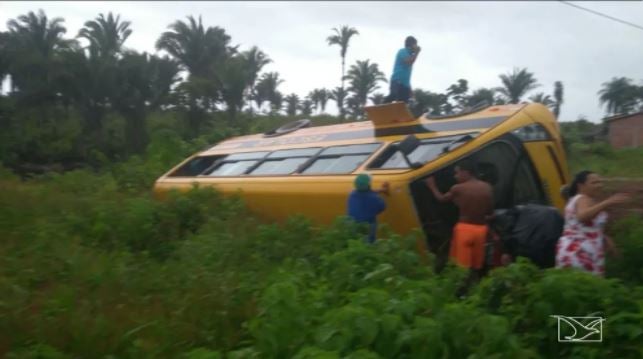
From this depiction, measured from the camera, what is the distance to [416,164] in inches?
271

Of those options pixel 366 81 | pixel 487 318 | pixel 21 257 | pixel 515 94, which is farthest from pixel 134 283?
pixel 366 81

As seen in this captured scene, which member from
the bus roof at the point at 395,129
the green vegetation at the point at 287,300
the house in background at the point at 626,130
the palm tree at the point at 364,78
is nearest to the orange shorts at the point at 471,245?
the green vegetation at the point at 287,300

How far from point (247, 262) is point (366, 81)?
30.1 m

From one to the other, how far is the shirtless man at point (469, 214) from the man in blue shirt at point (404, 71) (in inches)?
131

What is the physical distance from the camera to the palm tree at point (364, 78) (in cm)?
3553

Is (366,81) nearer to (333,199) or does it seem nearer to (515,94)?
(515,94)

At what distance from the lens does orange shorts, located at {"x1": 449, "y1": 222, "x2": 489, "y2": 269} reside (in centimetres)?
603

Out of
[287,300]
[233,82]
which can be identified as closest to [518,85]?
[233,82]

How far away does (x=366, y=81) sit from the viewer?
3575 centimetres

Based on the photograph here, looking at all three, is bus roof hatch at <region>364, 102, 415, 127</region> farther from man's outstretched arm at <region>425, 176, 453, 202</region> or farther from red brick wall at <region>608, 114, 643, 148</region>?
red brick wall at <region>608, 114, 643, 148</region>

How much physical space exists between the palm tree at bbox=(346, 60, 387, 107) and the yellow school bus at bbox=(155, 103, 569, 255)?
26495 millimetres

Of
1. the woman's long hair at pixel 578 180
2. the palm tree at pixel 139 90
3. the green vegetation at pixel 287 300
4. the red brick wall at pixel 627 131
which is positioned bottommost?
the green vegetation at pixel 287 300

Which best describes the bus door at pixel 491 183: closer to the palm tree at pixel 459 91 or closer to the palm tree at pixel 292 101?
the palm tree at pixel 459 91

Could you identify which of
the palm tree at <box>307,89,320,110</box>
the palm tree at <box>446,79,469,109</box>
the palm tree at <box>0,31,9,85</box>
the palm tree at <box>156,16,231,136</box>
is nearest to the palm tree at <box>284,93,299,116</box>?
the palm tree at <box>307,89,320,110</box>
